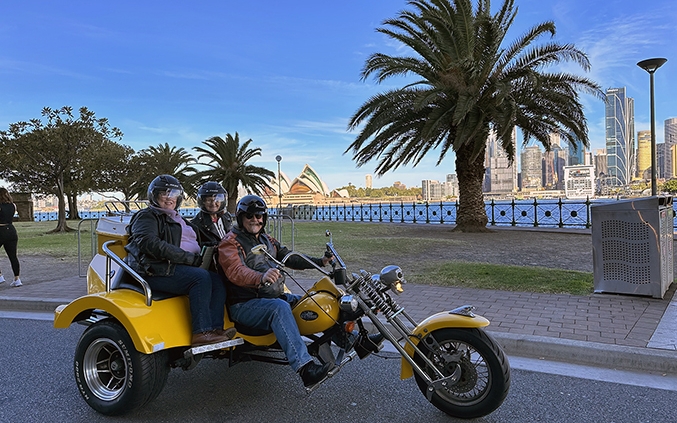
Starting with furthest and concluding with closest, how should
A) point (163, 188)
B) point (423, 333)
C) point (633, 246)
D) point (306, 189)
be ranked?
point (306, 189) < point (633, 246) < point (163, 188) < point (423, 333)

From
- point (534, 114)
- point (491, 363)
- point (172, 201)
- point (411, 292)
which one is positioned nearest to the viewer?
point (491, 363)

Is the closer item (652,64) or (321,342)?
(321,342)

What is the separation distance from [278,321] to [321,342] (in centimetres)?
35

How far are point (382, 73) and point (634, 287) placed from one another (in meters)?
12.7

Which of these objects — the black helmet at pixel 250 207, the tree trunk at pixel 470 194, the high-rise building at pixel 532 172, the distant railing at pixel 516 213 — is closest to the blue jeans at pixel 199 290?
the black helmet at pixel 250 207

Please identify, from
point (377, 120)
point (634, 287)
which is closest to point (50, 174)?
point (377, 120)

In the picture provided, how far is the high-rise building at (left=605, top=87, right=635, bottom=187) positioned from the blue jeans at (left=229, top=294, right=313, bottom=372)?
1174 inches

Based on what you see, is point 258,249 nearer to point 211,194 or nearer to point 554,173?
point 211,194

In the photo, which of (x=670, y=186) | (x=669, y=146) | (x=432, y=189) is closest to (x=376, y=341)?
(x=670, y=186)

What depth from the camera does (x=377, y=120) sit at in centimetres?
1719

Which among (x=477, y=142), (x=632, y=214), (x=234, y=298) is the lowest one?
(x=234, y=298)

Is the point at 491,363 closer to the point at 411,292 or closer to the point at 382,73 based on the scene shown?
the point at 411,292

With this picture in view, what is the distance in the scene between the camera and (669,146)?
2961 centimetres

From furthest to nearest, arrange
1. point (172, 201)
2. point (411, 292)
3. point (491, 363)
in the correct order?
point (411, 292), point (172, 201), point (491, 363)
